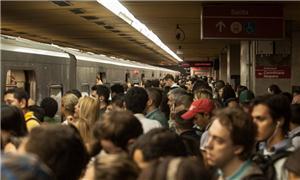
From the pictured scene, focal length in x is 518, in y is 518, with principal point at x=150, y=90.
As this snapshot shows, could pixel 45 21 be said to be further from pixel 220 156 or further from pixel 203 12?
pixel 220 156

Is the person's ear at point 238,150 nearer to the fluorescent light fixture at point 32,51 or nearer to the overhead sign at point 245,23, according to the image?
the fluorescent light fixture at point 32,51

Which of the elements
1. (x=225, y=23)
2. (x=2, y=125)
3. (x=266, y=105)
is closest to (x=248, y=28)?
(x=225, y=23)

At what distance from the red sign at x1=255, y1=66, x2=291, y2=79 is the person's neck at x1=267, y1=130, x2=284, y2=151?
25.2ft

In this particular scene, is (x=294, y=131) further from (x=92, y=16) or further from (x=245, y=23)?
(x=92, y=16)

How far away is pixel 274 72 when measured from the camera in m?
11.2

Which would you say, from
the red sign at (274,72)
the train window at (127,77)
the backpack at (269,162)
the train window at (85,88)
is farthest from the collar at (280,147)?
the train window at (127,77)

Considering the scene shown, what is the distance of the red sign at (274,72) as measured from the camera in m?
11.2

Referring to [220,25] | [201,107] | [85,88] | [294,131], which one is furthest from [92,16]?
[294,131]

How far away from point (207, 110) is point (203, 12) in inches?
142

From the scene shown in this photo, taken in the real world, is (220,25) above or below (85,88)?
above

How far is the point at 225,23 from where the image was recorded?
27.1 ft

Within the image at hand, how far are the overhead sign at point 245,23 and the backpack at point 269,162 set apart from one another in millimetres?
5005

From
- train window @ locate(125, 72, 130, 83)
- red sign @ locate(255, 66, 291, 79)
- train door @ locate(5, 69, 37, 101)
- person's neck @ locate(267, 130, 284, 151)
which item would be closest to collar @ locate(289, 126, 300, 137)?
person's neck @ locate(267, 130, 284, 151)

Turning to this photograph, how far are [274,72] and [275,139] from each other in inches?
304
